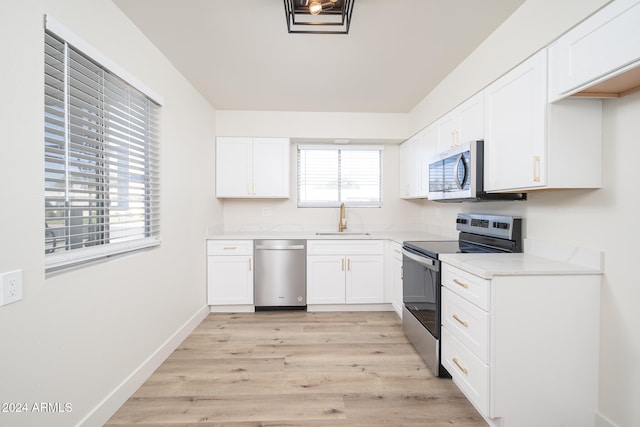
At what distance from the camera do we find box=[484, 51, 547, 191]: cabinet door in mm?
1630

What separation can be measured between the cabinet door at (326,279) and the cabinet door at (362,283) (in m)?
0.08

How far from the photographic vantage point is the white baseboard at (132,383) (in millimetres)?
1658

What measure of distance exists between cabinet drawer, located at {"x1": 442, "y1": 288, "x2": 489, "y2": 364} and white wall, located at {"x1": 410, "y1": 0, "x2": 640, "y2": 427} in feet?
1.07

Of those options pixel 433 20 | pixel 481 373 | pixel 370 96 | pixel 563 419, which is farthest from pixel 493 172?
pixel 370 96

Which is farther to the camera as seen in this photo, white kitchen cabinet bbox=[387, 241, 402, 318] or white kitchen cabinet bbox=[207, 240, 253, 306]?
white kitchen cabinet bbox=[207, 240, 253, 306]

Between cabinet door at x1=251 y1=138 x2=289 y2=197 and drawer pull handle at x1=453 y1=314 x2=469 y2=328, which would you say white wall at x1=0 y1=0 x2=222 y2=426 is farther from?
drawer pull handle at x1=453 y1=314 x2=469 y2=328

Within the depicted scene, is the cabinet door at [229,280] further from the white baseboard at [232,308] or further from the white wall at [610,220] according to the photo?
the white wall at [610,220]

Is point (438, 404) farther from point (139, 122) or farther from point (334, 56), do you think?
point (139, 122)

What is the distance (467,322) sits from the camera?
1.77m

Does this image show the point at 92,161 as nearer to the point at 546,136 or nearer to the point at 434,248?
the point at 434,248

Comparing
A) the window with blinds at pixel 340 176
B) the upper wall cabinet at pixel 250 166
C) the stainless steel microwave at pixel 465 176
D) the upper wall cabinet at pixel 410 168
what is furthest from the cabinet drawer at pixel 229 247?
the stainless steel microwave at pixel 465 176

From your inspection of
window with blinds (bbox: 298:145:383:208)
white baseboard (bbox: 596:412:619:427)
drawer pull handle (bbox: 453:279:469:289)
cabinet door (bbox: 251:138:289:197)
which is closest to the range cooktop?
drawer pull handle (bbox: 453:279:469:289)

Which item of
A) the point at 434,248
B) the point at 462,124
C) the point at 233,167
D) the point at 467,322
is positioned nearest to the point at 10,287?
the point at 467,322

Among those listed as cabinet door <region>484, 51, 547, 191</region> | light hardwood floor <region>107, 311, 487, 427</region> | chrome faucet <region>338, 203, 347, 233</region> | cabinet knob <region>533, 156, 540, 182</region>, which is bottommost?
light hardwood floor <region>107, 311, 487, 427</region>
